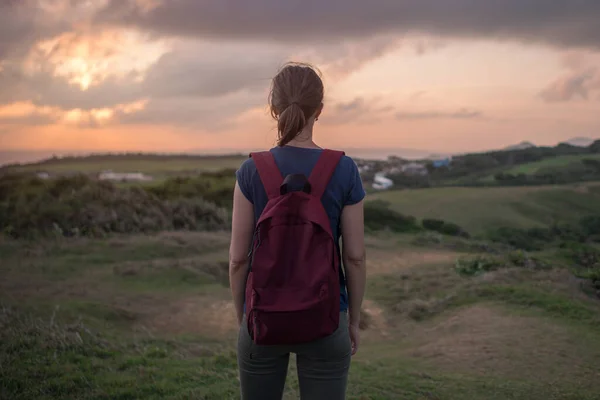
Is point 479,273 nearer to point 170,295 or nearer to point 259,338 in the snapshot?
point 170,295

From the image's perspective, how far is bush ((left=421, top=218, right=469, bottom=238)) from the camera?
25.7m

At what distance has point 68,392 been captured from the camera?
504 cm

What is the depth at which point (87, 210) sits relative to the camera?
1867 cm

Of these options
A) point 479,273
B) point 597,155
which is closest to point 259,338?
point 479,273

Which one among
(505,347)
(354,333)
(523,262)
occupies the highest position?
(354,333)

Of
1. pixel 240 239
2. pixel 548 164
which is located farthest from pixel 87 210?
pixel 548 164

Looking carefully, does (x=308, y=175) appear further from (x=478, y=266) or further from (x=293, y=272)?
(x=478, y=266)

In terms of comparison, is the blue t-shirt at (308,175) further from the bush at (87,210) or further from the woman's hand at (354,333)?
the bush at (87,210)

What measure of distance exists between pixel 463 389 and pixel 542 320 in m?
3.13

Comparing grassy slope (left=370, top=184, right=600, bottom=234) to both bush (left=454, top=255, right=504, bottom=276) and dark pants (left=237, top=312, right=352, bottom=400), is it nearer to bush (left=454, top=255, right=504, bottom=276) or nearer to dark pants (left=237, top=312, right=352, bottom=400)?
bush (left=454, top=255, right=504, bottom=276)

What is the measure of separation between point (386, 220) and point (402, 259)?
1153cm

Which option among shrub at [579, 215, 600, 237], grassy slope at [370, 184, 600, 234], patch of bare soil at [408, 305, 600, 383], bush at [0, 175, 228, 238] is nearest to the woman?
patch of bare soil at [408, 305, 600, 383]

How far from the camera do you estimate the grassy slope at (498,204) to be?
22.6m

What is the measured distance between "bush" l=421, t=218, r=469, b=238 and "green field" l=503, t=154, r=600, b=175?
4.97 m
